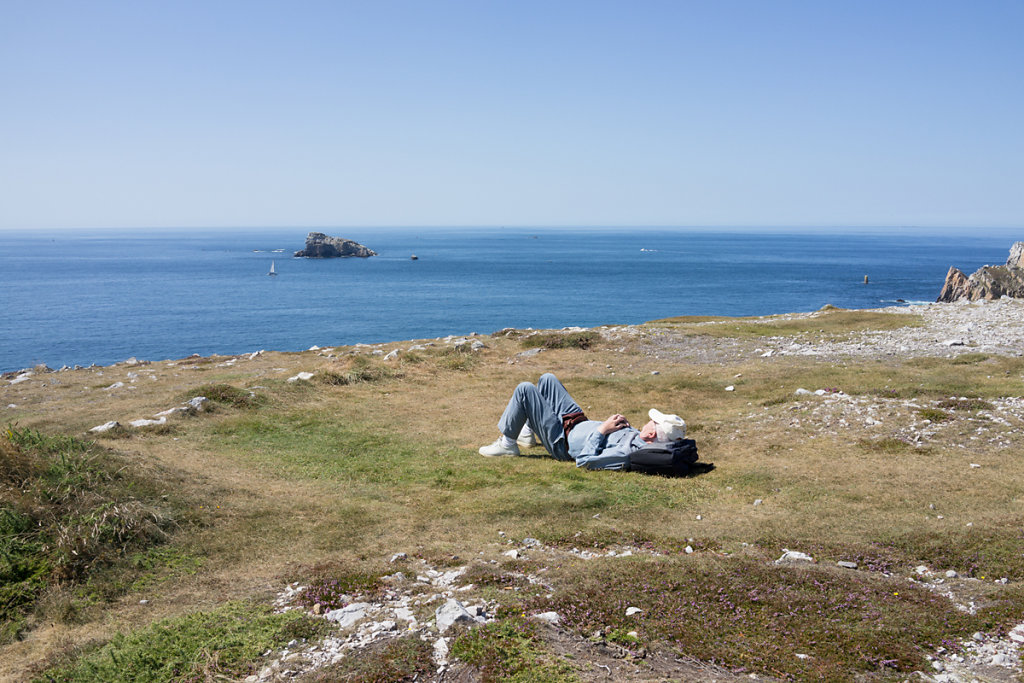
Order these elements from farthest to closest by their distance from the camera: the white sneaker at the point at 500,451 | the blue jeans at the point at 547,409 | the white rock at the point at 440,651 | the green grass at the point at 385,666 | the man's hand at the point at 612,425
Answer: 1. the white sneaker at the point at 500,451
2. the blue jeans at the point at 547,409
3. the man's hand at the point at 612,425
4. the white rock at the point at 440,651
5. the green grass at the point at 385,666

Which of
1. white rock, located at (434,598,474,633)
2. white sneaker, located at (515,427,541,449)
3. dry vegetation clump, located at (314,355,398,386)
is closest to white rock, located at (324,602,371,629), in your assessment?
white rock, located at (434,598,474,633)

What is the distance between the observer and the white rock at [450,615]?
7.00 metres

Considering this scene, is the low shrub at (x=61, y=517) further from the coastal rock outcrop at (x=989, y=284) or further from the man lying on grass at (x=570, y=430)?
the coastal rock outcrop at (x=989, y=284)

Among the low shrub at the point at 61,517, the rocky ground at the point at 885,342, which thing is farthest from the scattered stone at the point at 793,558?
the rocky ground at the point at 885,342

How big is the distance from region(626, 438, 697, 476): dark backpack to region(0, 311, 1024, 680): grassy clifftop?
40 centimetres

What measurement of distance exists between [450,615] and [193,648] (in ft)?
9.61

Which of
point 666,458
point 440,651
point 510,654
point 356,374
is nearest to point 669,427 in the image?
point 666,458

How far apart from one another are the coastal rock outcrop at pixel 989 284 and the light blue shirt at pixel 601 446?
86.0 m

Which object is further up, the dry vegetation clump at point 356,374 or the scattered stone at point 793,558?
the scattered stone at point 793,558

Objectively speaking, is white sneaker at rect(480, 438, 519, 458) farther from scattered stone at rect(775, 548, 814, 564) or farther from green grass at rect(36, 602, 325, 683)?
green grass at rect(36, 602, 325, 683)

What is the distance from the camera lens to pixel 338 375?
23.9 metres

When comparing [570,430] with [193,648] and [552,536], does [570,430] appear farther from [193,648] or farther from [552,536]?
[193,648]

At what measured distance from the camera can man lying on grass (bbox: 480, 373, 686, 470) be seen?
45.6 ft

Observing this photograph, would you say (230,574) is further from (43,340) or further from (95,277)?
(95,277)
